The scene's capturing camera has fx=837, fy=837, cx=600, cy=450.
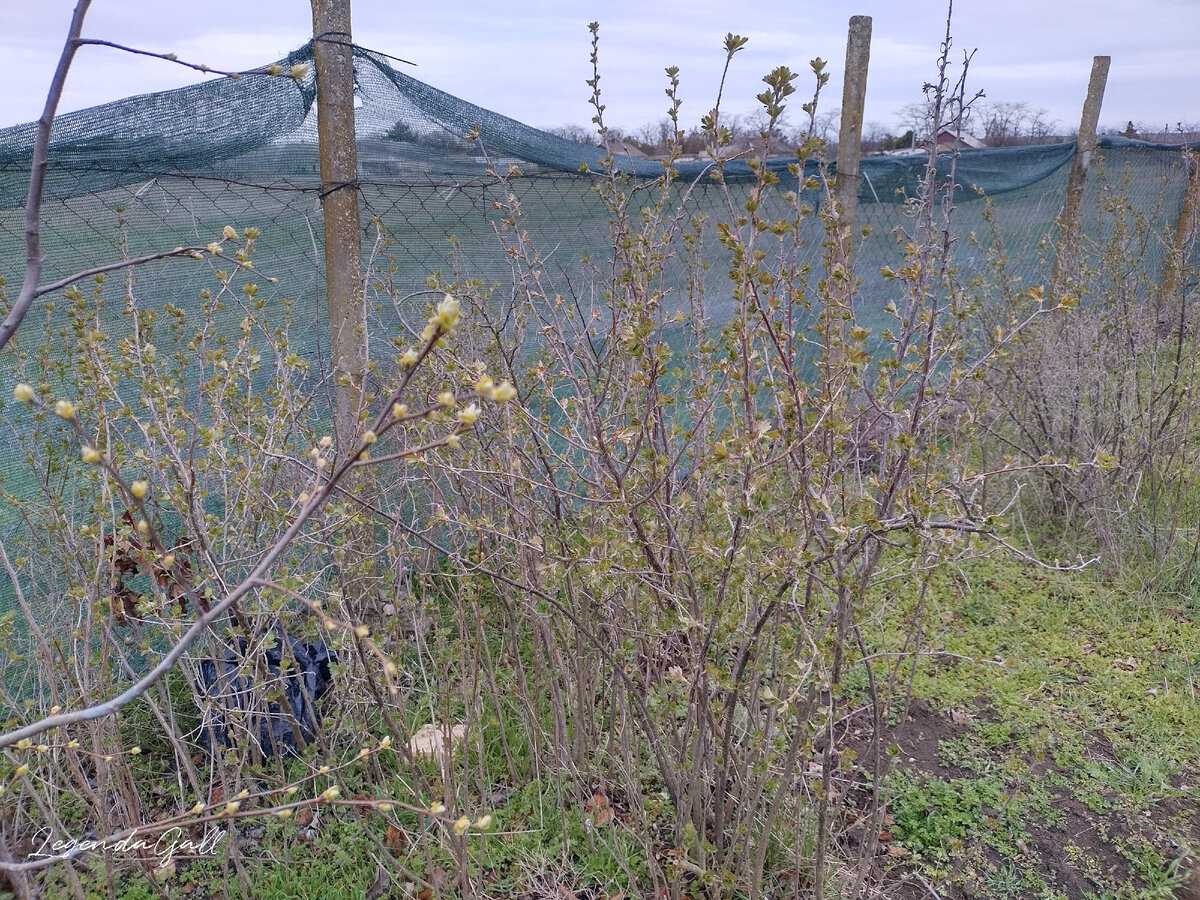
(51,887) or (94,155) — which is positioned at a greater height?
(94,155)

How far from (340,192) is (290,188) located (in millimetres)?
182

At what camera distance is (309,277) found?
3404 mm

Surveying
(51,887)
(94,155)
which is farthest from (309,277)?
(51,887)

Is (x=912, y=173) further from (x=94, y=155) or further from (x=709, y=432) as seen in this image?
(x=94, y=155)

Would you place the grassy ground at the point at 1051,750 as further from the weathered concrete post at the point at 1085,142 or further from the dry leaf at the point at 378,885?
the weathered concrete post at the point at 1085,142

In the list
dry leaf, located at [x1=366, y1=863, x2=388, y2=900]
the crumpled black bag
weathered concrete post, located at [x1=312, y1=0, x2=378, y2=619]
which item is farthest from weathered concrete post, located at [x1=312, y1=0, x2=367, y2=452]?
dry leaf, located at [x1=366, y1=863, x2=388, y2=900]

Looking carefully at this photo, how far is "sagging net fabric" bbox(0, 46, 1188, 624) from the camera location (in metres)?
2.76

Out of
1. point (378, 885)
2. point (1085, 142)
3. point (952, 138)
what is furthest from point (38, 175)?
point (1085, 142)

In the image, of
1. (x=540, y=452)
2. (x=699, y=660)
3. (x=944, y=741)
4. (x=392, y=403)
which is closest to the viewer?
(x=392, y=403)

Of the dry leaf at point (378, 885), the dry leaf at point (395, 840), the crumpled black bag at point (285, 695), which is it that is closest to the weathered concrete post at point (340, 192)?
the crumpled black bag at point (285, 695)

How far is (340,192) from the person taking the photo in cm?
323

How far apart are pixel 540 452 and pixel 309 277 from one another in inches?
73.2

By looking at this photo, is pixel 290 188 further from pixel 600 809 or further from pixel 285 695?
pixel 600 809

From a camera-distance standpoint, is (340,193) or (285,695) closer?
(285,695)
